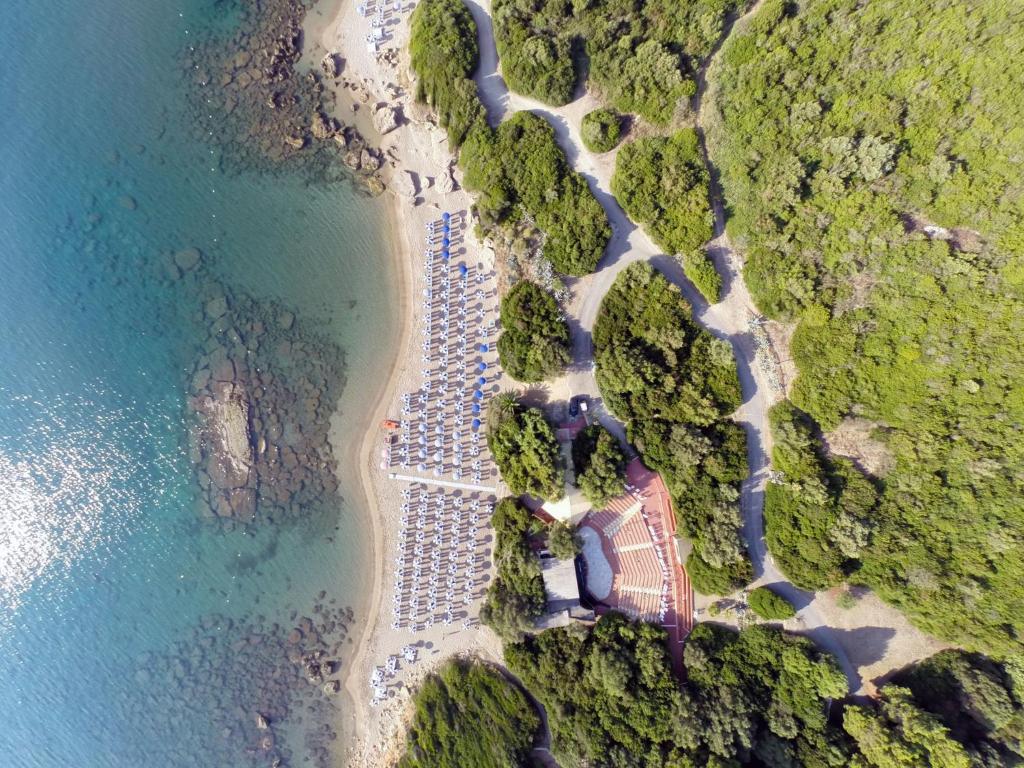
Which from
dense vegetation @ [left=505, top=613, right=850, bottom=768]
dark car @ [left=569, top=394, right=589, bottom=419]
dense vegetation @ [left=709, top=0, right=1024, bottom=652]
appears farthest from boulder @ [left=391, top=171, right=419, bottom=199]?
dense vegetation @ [left=505, top=613, right=850, bottom=768]

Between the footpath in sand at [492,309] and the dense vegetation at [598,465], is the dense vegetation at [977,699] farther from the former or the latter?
the dense vegetation at [598,465]

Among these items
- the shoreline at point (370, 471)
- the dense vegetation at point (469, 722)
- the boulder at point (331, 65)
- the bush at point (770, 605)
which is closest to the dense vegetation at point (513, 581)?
the dense vegetation at point (469, 722)

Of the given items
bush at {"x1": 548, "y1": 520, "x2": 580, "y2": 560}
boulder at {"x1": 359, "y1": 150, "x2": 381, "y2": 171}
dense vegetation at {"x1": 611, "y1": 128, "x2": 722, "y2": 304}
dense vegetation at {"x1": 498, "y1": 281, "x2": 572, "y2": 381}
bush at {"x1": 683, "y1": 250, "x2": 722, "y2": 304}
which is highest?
boulder at {"x1": 359, "y1": 150, "x2": 381, "y2": 171}

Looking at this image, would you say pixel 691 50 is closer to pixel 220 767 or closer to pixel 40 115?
pixel 40 115

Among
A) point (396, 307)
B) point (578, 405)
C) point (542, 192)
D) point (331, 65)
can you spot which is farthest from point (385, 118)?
point (578, 405)

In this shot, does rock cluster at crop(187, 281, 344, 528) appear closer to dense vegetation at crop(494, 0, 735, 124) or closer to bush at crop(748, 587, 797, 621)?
dense vegetation at crop(494, 0, 735, 124)

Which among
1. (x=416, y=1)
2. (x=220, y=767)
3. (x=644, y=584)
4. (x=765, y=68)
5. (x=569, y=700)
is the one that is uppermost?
(x=416, y=1)

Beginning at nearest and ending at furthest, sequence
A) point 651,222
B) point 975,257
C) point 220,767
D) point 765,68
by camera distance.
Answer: point 975,257
point 765,68
point 651,222
point 220,767

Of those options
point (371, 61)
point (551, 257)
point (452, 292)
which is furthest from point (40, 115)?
point (551, 257)
